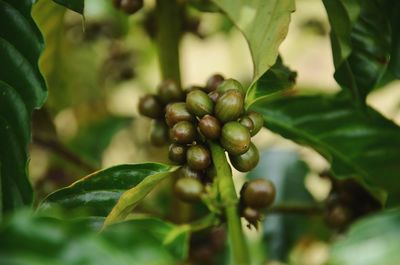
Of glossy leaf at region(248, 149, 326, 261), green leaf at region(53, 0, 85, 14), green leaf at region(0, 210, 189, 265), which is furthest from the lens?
glossy leaf at region(248, 149, 326, 261)

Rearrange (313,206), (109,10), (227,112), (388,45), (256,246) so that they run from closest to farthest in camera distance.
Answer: (227,112) → (388,45) → (313,206) → (256,246) → (109,10)

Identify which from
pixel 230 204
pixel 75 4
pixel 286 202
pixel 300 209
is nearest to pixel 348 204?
pixel 300 209

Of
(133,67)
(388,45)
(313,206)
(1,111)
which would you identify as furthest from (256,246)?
(1,111)

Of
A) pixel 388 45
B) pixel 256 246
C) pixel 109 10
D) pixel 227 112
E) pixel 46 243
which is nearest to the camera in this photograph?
pixel 46 243

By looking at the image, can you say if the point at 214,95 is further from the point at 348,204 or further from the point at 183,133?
the point at 348,204

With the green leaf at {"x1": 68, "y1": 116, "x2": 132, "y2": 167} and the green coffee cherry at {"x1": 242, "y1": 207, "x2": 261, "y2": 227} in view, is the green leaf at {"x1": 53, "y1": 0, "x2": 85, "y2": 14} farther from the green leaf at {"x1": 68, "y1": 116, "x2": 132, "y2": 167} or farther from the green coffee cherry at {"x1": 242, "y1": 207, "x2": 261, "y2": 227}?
the green leaf at {"x1": 68, "y1": 116, "x2": 132, "y2": 167}

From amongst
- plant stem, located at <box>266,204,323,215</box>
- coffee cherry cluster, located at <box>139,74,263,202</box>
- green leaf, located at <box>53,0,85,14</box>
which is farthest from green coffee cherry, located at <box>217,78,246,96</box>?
plant stem, located at <box>266,204,323,215</box>

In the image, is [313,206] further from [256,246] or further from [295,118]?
[256,246]

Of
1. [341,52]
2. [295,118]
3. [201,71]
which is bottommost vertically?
[201,71]
